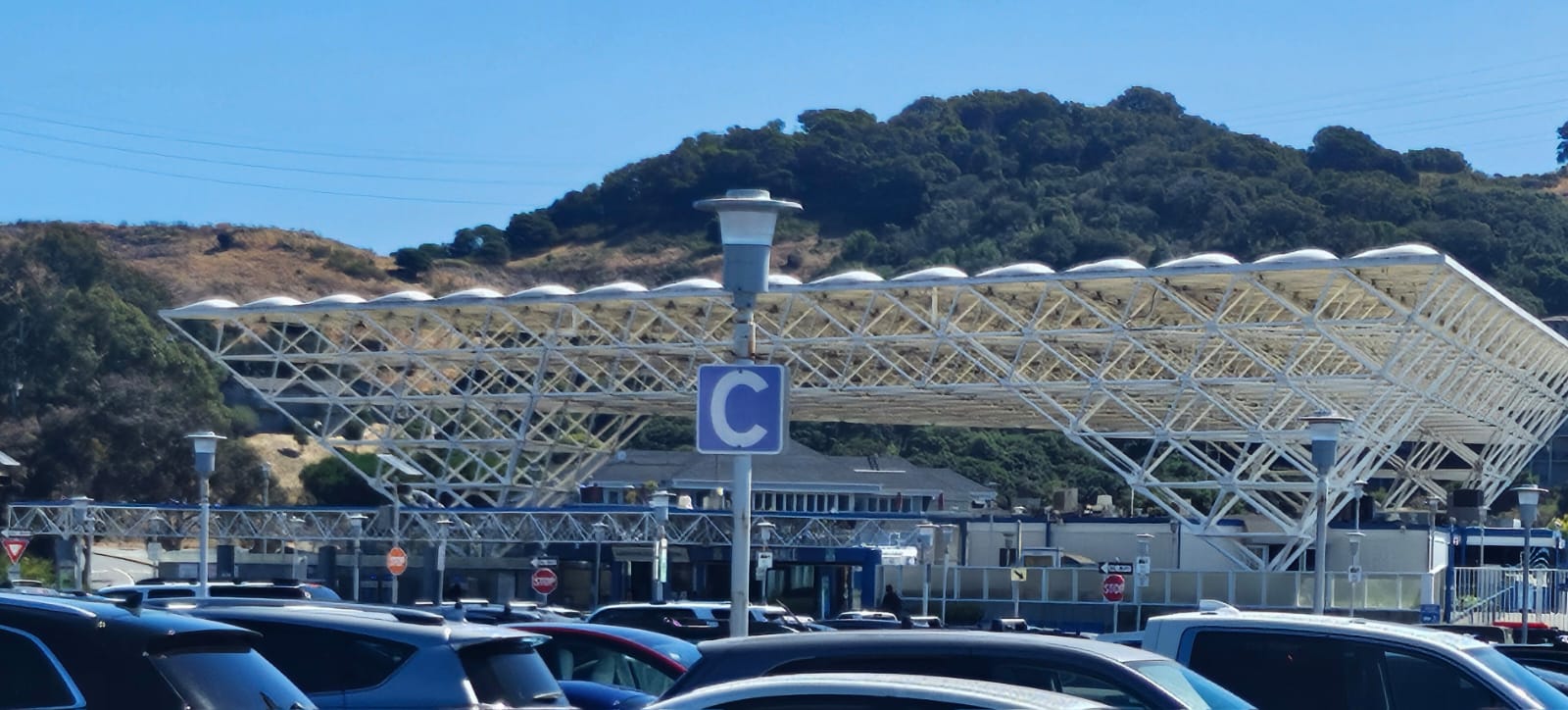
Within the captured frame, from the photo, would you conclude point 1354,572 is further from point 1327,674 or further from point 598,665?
point 1327,674

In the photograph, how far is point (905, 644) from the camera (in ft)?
31.5

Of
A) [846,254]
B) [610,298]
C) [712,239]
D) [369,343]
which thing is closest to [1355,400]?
[610,298]

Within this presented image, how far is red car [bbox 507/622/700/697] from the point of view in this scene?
600 inches

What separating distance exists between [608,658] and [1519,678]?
711 cm

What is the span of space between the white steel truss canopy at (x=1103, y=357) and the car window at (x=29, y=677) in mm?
39496

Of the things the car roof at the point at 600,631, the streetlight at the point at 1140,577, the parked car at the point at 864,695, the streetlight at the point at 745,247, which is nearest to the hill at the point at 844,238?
the streetlight at the point at 1140,577

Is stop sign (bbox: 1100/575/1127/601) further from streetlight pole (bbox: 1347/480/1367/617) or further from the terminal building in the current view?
the terminal building

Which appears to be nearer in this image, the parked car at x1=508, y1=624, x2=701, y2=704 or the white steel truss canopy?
the parked car at x1=508, y1=624, x2=701, y2=704

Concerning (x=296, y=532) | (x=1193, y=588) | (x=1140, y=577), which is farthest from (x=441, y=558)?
(x=296, y=532)

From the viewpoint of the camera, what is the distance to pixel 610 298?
183 ft

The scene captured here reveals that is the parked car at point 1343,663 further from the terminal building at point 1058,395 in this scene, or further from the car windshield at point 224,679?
the terminal building at point 1058,395

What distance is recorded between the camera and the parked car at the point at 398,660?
10414 mm

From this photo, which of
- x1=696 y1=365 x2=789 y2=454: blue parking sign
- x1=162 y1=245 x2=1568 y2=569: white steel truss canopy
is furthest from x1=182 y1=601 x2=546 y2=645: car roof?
x1=162 y1=245 x2=1568 y2=569: white steel truss canopy

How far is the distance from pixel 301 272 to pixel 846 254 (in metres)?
41.6
